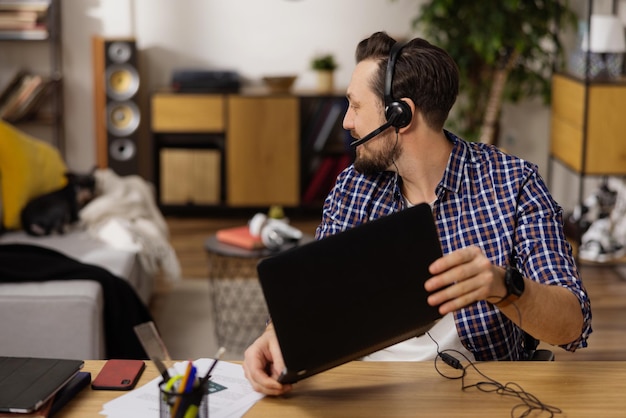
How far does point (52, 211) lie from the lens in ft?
13.3

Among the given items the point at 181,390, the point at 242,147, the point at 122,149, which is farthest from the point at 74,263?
the point at 122,149

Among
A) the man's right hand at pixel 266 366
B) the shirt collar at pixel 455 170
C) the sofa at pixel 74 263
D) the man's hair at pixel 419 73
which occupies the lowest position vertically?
the sofa at pixel 74 263

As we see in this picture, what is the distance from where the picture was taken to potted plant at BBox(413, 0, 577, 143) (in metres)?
5.16

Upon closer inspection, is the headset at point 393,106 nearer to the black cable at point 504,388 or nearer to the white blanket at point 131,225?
the black cable at point 504,388

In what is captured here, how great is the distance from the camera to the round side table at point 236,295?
3.62 metres

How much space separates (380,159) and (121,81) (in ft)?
13.8

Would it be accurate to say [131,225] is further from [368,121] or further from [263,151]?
[368,121]

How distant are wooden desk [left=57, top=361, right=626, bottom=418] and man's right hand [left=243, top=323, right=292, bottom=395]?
0.02 m

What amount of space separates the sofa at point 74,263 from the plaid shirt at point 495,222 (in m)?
1.36

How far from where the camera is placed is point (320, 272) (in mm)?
1412

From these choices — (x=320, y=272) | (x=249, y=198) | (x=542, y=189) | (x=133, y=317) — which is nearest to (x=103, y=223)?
(x=133, y=317)

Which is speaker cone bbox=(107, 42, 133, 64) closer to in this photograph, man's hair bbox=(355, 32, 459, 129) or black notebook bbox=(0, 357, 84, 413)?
man's hair bbox=(355, 32, 459, 129)

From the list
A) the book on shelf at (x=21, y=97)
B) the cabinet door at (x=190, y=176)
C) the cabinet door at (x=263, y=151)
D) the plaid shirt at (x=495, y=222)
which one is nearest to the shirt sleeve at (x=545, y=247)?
the plaid shirt at (x=495, y=222)

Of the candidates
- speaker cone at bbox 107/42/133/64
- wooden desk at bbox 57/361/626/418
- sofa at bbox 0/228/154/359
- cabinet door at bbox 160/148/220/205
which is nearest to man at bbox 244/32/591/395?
wooden desk at bbox 57/361/626/418
